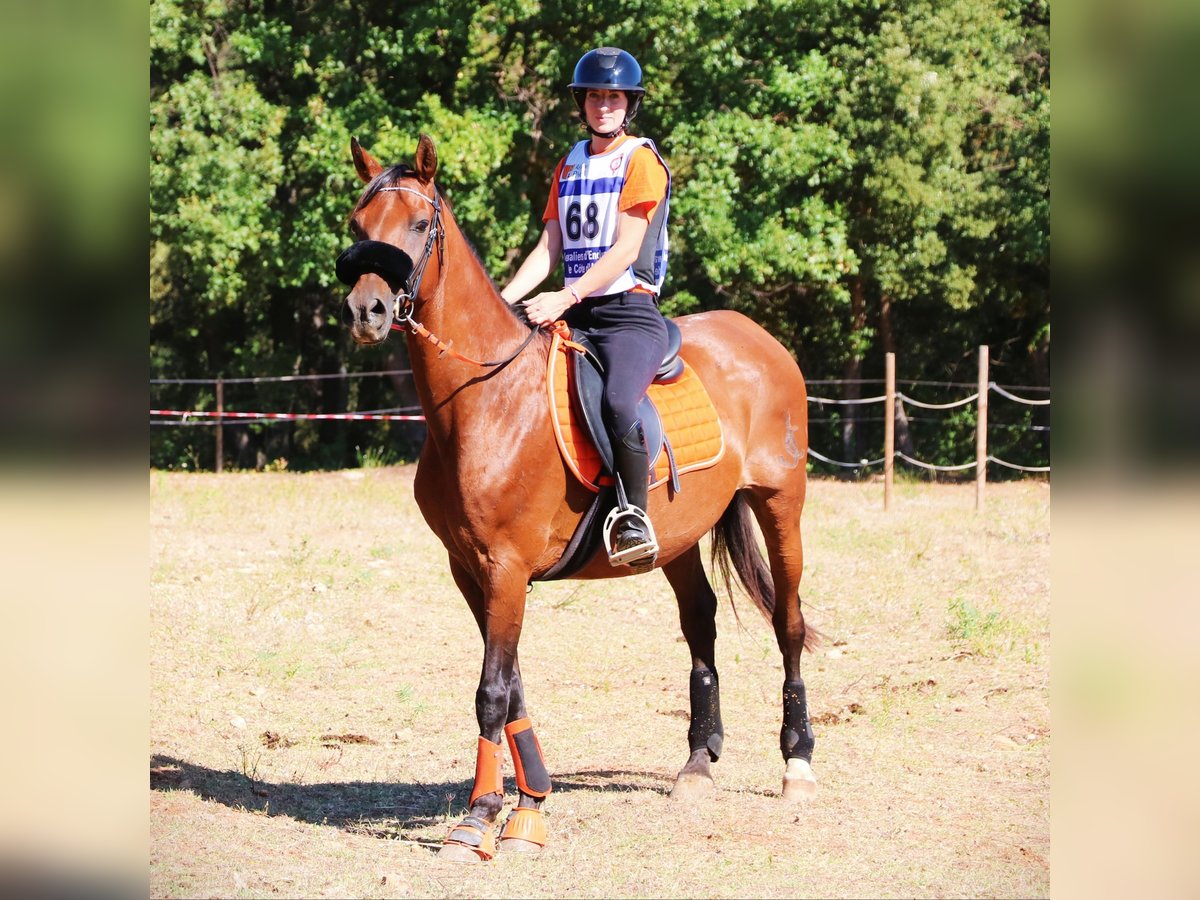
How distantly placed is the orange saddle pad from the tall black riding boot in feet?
0.35

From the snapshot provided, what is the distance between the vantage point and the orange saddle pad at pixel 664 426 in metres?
5.24

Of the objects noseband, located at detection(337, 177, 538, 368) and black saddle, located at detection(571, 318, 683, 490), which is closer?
noseband, located at detection(337, 177, 538, 368)

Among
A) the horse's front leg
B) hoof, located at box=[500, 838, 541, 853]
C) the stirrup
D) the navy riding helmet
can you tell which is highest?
the navy riding helmet

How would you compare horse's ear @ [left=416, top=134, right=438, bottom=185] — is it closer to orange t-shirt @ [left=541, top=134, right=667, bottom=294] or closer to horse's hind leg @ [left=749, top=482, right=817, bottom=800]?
orange t-shirt @ [left=541, top=134, right=667, bottom=294]

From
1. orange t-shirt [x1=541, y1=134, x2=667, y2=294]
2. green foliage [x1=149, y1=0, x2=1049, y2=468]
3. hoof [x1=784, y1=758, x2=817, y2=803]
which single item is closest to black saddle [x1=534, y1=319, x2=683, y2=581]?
orange t-shirt [x1=541, y1=134, x2=667, y2=294]

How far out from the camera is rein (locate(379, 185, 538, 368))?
4715mm

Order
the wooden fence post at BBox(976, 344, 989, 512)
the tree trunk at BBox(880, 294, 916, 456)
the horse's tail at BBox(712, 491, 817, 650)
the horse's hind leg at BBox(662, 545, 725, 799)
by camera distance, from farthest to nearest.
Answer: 1. the tree trunk at BBox(880, 294, 916, 456)
2. the wooden fence post at BBox(976, 344, 989, 512)
3. the horse's tail at BBox(712, 491, 817, 650)
4. the horse's hind leg at BBox(662, 545, 725, 799)

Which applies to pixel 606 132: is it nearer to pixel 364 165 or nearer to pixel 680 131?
pixel 364 165

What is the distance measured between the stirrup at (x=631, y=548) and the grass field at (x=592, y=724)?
1.21 metres

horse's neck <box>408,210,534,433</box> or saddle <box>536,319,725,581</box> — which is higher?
horse's neck <box>408,210,534,433</box>

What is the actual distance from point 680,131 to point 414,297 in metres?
15.3

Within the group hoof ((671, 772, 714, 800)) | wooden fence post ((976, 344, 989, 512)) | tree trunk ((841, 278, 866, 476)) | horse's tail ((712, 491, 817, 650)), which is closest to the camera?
hoof ((671, 772, 714, 800))

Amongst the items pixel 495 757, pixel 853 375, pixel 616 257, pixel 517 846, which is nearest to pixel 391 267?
pixel 616 257
